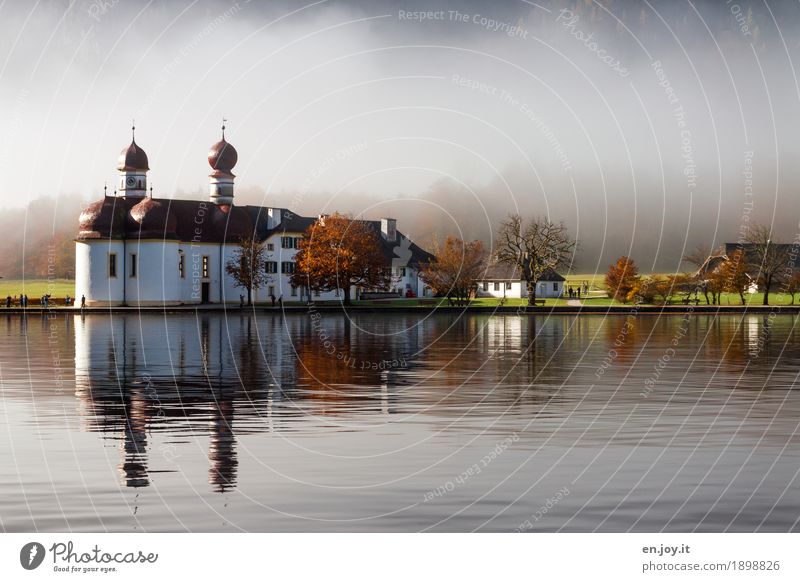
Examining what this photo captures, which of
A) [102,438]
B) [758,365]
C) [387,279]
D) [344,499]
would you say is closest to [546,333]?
[758,365]

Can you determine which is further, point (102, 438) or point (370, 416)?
point (370, 416)

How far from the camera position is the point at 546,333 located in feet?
251

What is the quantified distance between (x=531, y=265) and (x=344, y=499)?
433 feet

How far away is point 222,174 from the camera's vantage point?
162m

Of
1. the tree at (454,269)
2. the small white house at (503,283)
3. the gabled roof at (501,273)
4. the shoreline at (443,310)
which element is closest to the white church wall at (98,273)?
the shoreline at (443,310)

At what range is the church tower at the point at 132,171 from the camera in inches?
6033

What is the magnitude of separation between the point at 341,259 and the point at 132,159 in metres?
31.1

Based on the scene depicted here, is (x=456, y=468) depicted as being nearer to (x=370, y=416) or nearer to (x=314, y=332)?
(x=370, y=416)

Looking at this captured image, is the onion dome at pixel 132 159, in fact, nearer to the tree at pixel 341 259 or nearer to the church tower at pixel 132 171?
the church tower at pixel 132 171

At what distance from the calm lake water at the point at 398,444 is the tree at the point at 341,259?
299ft

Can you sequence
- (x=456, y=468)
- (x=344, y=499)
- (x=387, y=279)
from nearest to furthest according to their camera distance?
(x=344, y=499), (x=456, y=468), (x=387, y=279)
